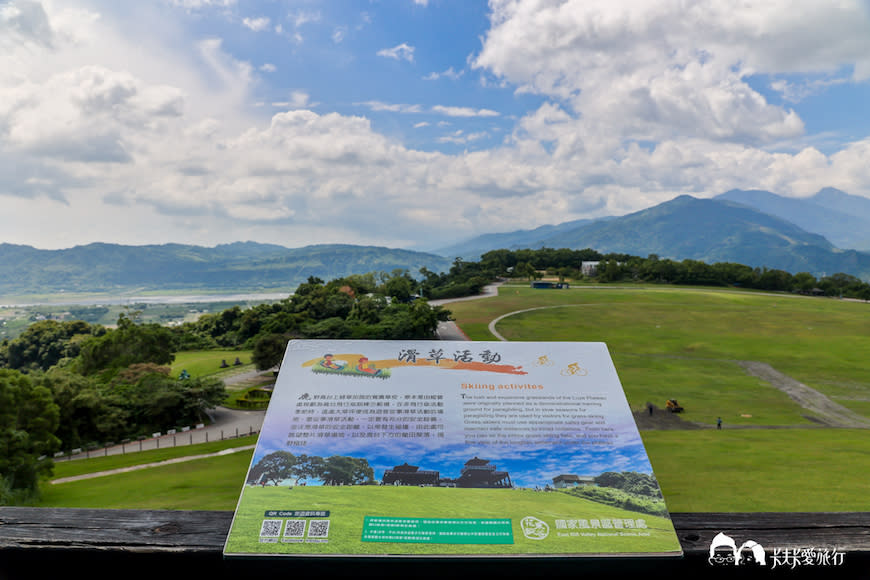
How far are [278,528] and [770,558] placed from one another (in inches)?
74.0

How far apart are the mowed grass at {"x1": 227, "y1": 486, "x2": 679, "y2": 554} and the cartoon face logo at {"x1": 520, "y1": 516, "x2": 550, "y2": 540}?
0.8 inches

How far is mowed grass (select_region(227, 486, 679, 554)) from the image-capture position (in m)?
1.66

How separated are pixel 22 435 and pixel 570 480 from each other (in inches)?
A: 357

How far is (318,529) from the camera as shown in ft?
5.60

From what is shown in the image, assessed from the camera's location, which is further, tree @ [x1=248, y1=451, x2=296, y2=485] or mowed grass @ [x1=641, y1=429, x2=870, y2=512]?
mowed grass @ [x1=641, y1=429, x2=870, y2=512]

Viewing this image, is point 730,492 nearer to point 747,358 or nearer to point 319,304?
point 747,358

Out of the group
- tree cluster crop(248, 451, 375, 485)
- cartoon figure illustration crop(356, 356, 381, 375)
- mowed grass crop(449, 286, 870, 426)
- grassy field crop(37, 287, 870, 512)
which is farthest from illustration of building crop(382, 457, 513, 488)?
mowed grass crop(449, 286, 870, 426)

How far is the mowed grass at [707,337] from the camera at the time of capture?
21.3 metres

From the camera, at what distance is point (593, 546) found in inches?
66.2

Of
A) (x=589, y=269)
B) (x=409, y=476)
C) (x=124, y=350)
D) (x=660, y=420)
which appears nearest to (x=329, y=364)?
(x=409, y=476)

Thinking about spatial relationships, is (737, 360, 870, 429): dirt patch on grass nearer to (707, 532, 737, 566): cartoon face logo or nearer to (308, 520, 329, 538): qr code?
(707, 532, 737, 566): cartoon face logo

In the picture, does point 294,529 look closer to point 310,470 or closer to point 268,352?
point 310,470

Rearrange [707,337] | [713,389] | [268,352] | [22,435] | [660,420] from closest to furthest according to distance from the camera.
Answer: [22,435]
[660,420]
[713,389]
[268,352]
[707,337]

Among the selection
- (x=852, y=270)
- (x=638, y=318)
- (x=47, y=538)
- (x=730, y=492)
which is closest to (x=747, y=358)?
(x=638, y=318)
